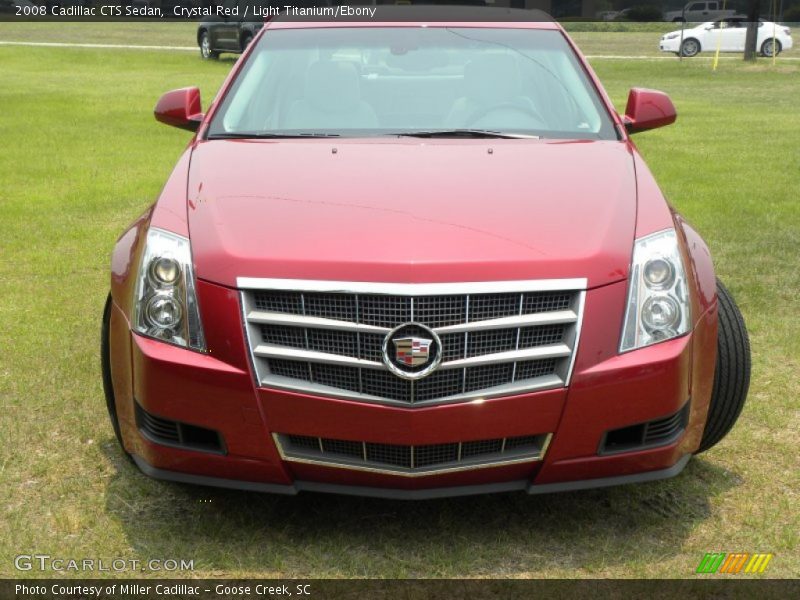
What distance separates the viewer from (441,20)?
5504 millimetres

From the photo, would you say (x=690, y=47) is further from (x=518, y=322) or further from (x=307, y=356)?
(x=307, y=356)

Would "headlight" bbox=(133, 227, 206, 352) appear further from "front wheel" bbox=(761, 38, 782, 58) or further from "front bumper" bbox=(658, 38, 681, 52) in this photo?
"front bumper" bbox=(658, 38, 681, 52)

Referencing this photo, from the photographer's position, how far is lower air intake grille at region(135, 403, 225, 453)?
11.7ft

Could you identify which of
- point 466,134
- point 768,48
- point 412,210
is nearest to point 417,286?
point 412,210

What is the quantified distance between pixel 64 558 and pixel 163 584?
381 mm

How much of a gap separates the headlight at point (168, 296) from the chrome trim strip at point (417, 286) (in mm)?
237

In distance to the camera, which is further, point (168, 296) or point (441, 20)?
point (441, 20)

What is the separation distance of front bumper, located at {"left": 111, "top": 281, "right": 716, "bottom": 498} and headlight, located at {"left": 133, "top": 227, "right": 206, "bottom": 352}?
42 millimetres

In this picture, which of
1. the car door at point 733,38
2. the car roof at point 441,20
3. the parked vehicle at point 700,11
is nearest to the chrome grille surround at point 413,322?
the car roof at point 441,20

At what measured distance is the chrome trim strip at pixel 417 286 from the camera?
10.8 ft

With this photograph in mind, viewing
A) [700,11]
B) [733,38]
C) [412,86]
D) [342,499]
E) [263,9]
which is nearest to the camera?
[342,499]

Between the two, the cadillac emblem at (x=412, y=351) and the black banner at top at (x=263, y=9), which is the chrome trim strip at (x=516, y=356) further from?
the black banner at top at (x=263, y=9)

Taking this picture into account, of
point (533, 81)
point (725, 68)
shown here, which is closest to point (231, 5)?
point (725, 68)

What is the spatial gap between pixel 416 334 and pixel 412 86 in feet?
6.59
